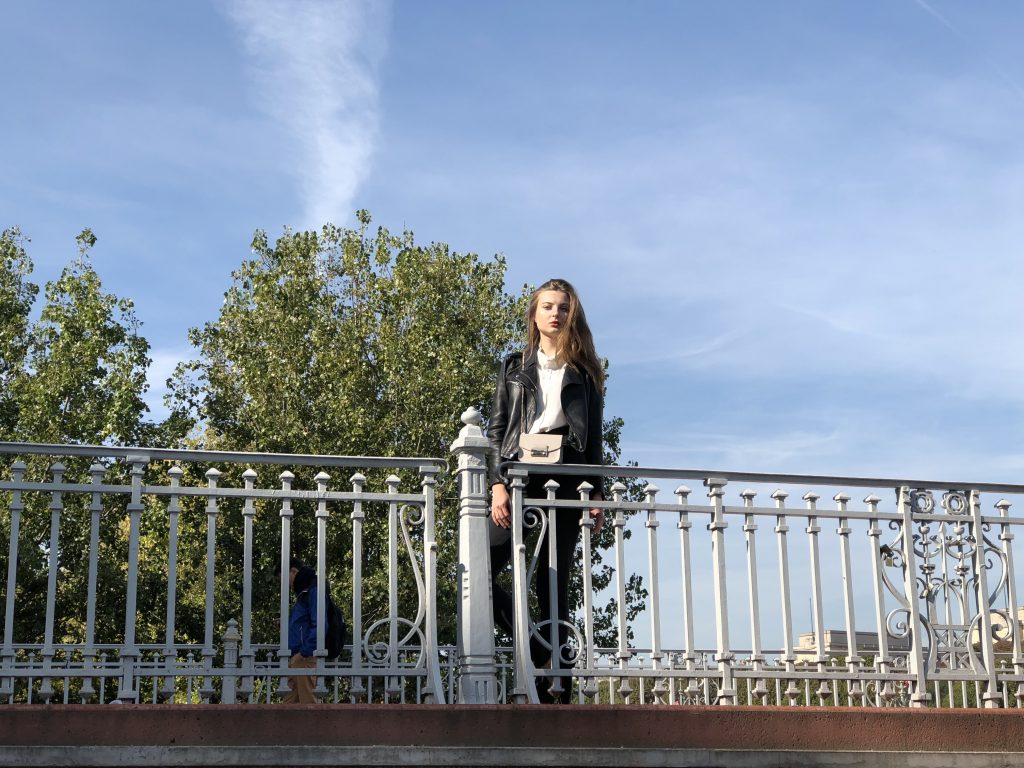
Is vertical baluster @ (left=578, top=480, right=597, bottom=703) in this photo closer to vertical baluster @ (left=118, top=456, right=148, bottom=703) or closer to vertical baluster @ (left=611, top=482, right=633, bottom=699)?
vertical baluster @ (left=611, top=482, right=633, bottom=699)

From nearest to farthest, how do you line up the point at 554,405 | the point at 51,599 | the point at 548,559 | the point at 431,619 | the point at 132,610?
the point at 51,599 < the point at 132,610 < the point at 431,619 < the point at 548,559 < the point at 554,405

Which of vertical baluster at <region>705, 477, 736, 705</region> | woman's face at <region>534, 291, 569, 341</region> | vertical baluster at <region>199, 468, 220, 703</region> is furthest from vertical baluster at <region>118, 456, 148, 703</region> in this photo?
vertical baluster at <region>705, 477, 736, 705</region>

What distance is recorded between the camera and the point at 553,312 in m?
6.34

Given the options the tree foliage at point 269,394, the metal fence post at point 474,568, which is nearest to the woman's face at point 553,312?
the metal fence post at point 474,568

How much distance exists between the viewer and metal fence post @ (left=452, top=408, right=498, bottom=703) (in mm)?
5648

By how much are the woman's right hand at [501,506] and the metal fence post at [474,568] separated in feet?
0.48

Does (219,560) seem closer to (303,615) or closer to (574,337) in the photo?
(303,615)

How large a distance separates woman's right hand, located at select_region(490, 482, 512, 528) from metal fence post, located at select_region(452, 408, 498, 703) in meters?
0.15

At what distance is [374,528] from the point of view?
72.6ft

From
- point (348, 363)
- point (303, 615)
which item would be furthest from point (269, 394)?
point (303, 615)

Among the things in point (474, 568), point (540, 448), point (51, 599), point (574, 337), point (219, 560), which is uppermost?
point (574, 337)

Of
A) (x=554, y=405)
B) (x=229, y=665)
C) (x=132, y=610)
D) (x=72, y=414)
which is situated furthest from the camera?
(x=72, y=414)

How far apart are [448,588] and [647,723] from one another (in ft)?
57.2

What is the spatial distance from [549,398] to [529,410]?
0.13 meters
